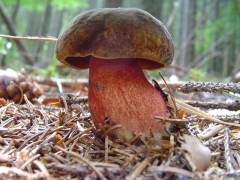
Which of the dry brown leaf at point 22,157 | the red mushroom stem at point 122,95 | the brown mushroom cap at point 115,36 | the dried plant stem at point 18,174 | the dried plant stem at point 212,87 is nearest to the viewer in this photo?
the dried plant stem at point 18,174

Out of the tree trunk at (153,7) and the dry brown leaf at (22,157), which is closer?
the dry brown leaf at (22,157)

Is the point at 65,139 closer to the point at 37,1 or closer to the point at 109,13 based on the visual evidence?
the point at 109,13

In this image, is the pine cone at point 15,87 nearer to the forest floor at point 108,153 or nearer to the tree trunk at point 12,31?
the forest floor at point 108,153

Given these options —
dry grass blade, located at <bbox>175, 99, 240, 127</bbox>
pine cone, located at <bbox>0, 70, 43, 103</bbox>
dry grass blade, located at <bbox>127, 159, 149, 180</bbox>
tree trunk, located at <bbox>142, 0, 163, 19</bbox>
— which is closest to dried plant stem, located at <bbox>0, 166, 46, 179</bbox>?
dry grass blade, located at <bbox>127, 159, 149, 180</bbox>

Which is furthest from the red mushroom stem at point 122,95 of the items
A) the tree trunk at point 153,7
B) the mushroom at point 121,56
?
the tree trunk at point 153,7

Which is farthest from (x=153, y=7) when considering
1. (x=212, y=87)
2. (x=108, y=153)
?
(x=108, y=153)

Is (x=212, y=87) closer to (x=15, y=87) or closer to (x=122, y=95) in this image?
(x=122, y=95)

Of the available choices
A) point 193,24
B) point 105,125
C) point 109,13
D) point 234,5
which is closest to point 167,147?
point 105,125
